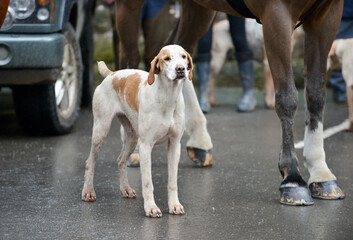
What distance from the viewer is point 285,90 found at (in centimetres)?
493

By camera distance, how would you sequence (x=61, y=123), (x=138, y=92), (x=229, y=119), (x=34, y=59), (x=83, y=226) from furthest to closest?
1. (x=229, y=119)
2. (x=61, y=123)
3. (x=34, y=59)
4. (x=138, y=92)
5. (x=83, y=226)

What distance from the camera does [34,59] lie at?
676 cm

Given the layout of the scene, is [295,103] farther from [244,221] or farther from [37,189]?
[37,189]

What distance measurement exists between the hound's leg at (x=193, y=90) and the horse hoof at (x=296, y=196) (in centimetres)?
137

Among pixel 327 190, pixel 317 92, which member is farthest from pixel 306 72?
pixel 327 190

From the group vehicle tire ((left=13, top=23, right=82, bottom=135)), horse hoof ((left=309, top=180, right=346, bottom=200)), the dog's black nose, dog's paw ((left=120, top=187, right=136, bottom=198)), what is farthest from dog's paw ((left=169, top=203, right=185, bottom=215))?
vehicle tire ((left=13, top=23, right=82, bottom=135))

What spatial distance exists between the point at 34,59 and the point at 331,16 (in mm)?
2810

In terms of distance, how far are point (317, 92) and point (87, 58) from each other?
200 inches

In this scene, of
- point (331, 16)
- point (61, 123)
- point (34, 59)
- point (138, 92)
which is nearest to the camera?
point (138, 92)

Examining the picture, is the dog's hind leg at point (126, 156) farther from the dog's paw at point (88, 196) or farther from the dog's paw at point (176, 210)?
the dog's paw at point (176, 210)

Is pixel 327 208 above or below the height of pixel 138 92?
below

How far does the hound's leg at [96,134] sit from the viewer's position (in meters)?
4.90

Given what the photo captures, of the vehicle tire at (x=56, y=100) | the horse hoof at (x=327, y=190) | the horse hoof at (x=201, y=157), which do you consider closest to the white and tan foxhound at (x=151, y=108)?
the horse hoof at (x=327, y=190)

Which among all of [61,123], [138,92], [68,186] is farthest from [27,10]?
[138,92]
